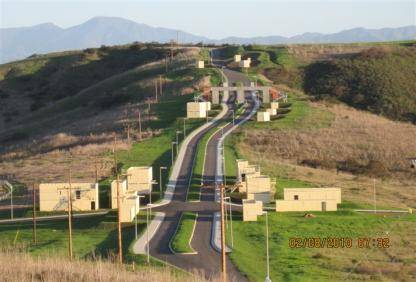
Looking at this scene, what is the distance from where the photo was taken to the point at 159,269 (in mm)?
39125

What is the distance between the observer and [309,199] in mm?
60469

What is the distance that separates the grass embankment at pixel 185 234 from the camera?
45.7 metres

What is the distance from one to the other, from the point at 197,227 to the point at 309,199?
11.3 metres

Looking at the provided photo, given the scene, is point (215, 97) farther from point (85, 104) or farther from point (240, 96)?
point (85, 104)

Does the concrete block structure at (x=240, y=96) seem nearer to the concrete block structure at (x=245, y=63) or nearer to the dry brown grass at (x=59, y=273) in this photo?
the concrete block structure at (x=245, y=63)

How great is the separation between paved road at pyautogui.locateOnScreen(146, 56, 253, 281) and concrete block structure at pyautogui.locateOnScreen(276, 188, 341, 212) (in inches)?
204

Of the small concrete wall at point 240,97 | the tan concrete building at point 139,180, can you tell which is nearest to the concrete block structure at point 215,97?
the small concrete wall at point 240,97

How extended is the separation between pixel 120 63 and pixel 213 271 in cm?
13022

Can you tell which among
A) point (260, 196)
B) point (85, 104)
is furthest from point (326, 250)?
point (85, 104)

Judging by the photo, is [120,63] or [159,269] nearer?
[159,269]

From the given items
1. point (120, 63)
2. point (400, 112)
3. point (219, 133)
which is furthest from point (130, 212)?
point (120, 63)

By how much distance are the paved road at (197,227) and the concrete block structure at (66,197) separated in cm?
548

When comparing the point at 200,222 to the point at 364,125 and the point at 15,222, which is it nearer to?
the point at 15,222
